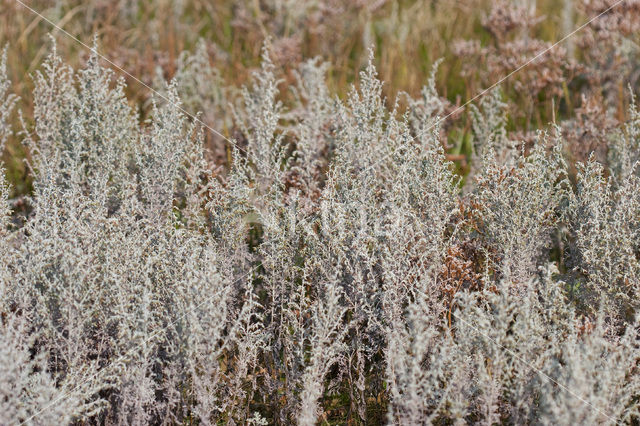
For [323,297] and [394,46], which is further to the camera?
[394,46]

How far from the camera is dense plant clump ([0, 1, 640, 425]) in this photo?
2.58 meters

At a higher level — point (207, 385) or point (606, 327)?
point (606, 327)

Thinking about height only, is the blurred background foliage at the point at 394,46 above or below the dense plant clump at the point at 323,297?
above

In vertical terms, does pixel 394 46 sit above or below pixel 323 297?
above

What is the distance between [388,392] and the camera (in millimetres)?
2928

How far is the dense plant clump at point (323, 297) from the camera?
8.48 feet

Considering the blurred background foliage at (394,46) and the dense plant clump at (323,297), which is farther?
the blurred background foliage at (394,46)

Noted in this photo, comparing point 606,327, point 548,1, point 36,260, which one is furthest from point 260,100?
point 548,1

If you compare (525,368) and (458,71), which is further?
(458,71)

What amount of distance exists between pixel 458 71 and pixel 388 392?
3415mm

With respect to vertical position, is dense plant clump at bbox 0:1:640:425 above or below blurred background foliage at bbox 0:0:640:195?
below

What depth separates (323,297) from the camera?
3.13 m

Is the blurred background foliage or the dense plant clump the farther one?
the blurred background foliage

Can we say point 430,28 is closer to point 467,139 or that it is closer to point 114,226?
point 467,139
